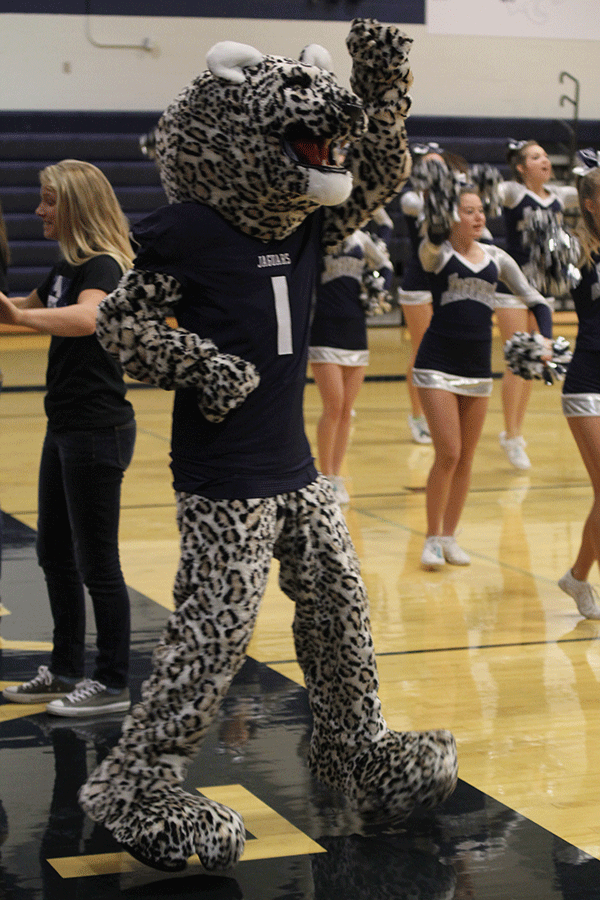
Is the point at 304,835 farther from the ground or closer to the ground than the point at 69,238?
closer to the ground

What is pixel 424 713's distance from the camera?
12.1 feet

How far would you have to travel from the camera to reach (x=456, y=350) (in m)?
5.28

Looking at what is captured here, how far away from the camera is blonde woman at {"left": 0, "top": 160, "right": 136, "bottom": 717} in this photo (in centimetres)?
351

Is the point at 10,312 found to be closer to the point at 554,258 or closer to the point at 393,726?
the point at 393,726

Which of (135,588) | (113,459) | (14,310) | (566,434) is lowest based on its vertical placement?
(566,434)

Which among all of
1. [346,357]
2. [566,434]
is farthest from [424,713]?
[566,434]

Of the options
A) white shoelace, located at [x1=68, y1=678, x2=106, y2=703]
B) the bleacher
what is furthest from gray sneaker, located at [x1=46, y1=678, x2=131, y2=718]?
the bleacher

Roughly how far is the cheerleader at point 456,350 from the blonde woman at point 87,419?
1.89 metres

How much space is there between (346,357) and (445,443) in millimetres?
1566

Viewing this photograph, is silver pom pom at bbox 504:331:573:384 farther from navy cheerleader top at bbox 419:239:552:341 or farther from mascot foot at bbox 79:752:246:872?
mascot foot at bbox 79:752:246:872

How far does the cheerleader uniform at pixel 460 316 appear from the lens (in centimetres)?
525

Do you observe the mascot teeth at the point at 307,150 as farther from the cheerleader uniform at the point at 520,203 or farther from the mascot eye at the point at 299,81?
the cheerleader uniform at the point at 520,203

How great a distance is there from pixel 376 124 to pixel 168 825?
1.58 meters

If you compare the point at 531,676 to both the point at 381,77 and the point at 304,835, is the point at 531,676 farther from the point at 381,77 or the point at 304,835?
the point at 381,77
